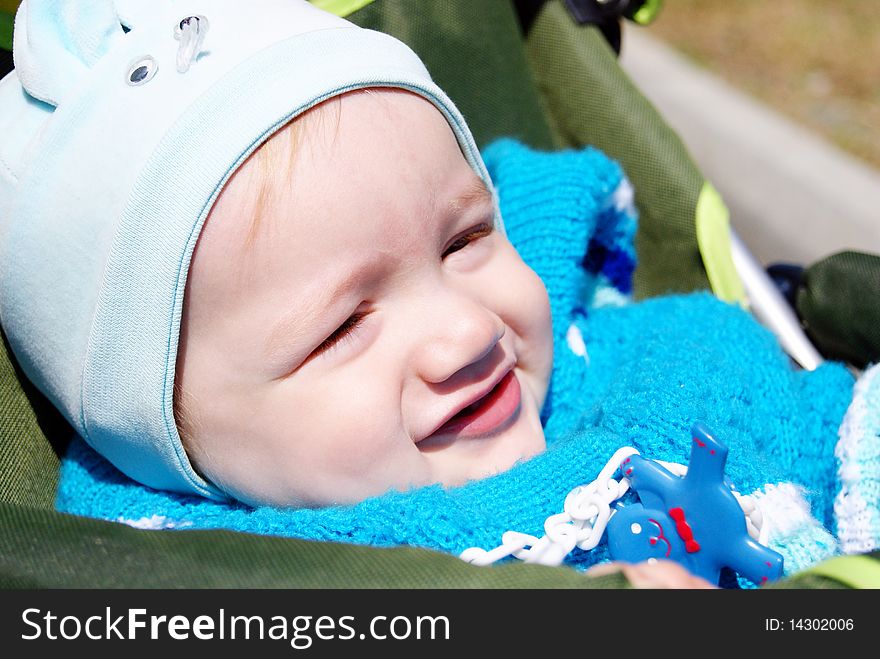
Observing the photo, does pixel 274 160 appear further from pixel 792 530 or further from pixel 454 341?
pixel 792 530

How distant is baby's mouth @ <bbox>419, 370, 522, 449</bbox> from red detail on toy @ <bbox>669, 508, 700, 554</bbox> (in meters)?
0.22

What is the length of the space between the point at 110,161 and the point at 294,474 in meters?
0.36

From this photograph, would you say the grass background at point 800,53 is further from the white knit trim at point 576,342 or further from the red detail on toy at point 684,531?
the red detail on toy at point 684,531

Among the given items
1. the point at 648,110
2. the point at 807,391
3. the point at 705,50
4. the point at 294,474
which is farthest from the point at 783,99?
the point at 294,474

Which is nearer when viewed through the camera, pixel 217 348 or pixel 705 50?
pixel 217 348

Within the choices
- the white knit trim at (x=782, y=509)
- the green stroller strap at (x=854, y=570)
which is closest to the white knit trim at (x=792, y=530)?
the white knit trim at (x=782, y=509)

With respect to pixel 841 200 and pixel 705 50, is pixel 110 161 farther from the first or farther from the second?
pixel 705 50

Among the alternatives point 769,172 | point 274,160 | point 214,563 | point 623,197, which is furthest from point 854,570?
point 769,172

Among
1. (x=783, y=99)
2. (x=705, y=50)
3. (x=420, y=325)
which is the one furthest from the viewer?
(x=705, y=50)

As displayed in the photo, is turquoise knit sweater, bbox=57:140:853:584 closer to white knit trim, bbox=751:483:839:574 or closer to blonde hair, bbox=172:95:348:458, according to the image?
white knit trim, bbox=751:483:839:574

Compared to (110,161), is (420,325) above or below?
below

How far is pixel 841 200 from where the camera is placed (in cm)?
228

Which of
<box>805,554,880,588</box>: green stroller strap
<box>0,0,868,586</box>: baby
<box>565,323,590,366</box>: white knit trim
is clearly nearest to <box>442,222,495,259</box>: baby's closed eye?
<box>0,0,868,586</box>: baby
